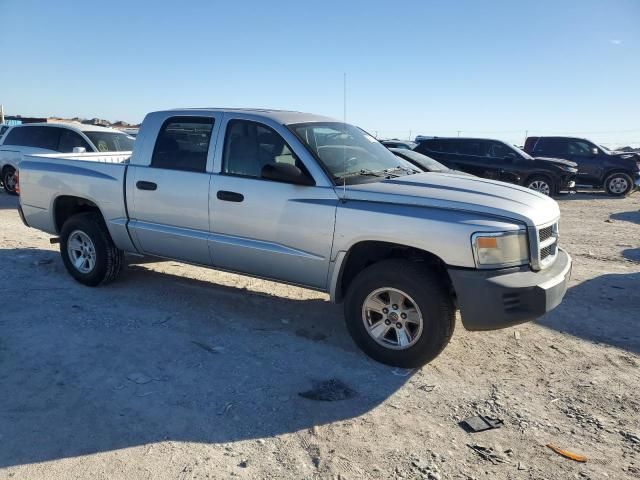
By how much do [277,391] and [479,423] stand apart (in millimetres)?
1362

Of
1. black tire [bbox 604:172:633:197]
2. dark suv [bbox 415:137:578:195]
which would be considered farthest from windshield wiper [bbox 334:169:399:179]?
black tire [bbox 604:172:633:197]

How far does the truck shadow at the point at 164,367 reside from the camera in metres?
3.16

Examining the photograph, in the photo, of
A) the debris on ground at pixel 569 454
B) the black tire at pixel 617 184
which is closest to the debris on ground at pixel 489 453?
the debris on ground at pixel 569 454

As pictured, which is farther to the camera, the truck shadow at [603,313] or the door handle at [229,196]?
the truck shadow at [603,313]

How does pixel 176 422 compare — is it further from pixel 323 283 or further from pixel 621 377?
pixel 621 377

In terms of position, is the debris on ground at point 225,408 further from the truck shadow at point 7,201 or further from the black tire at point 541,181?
the black tire at point 541,181

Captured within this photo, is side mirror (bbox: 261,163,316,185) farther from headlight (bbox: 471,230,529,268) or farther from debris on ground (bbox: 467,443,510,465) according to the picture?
debris on ground (bbox: 467,443,510,465)

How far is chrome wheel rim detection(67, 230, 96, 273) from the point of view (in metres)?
5.70

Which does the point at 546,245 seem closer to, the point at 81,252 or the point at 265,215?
the point at 265,215

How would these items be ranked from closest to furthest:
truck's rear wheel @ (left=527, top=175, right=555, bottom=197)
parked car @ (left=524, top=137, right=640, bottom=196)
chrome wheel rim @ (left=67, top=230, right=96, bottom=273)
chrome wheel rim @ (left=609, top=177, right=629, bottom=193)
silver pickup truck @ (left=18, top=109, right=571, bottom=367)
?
1. silver pickup truck @ (left=18, top=109, right=571, bottom=367)
2. chrome wheel rim @ (left=67, top=230, right=96, bottom=273)
3. truck's rear wheel @ (left=527, top=175, right=555, bottom=197)
4. parked car @ (left=524, top=137, right=640, bottom=196)
5. chrome wheel rim @ (left=609, top=177, right=629, bottom=193)

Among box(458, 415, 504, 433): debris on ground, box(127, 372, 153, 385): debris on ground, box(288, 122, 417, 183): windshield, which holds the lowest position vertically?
box(458, 415, 504, 433): debris on ground

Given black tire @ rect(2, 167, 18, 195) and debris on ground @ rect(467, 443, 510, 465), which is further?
black tire @ rect(2, 167, 18, 195)

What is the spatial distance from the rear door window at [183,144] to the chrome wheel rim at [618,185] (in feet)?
52.1

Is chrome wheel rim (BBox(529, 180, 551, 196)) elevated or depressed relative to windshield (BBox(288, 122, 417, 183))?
depressed
